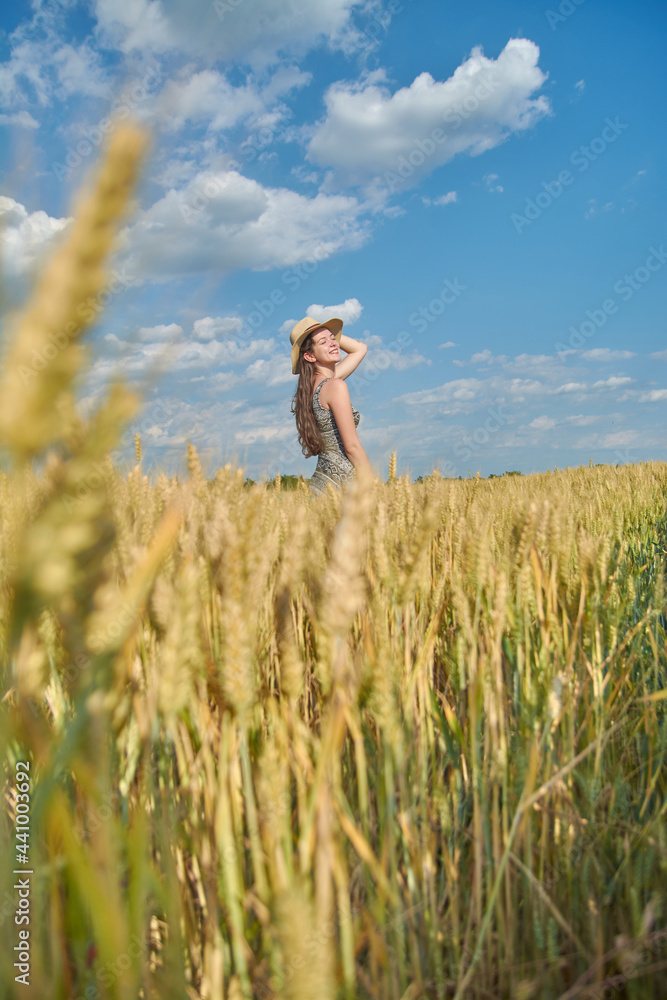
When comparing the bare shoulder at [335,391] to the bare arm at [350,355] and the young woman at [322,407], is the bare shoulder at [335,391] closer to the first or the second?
the young woman at [322,407]

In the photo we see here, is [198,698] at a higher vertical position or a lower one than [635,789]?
higher

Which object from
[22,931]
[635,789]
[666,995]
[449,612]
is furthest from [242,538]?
[635,789]

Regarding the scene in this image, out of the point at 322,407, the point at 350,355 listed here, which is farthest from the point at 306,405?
the point at 350,355

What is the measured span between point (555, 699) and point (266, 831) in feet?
2.33

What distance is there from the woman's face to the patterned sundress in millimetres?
288

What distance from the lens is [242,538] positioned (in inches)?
30.5

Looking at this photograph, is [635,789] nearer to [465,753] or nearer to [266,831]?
[465,753]

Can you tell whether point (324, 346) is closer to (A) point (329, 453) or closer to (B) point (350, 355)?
(A) point (329, 453)

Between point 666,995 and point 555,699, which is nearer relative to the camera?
point 666,995

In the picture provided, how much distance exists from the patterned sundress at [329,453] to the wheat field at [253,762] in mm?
4103

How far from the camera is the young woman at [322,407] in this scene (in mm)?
5387

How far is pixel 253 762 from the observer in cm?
94

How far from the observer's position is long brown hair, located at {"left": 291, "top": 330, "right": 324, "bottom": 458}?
5836mm

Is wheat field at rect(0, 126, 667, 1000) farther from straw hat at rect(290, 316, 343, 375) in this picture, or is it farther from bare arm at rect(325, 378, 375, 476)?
straw hat at rect(290, 316, 343, 375)
